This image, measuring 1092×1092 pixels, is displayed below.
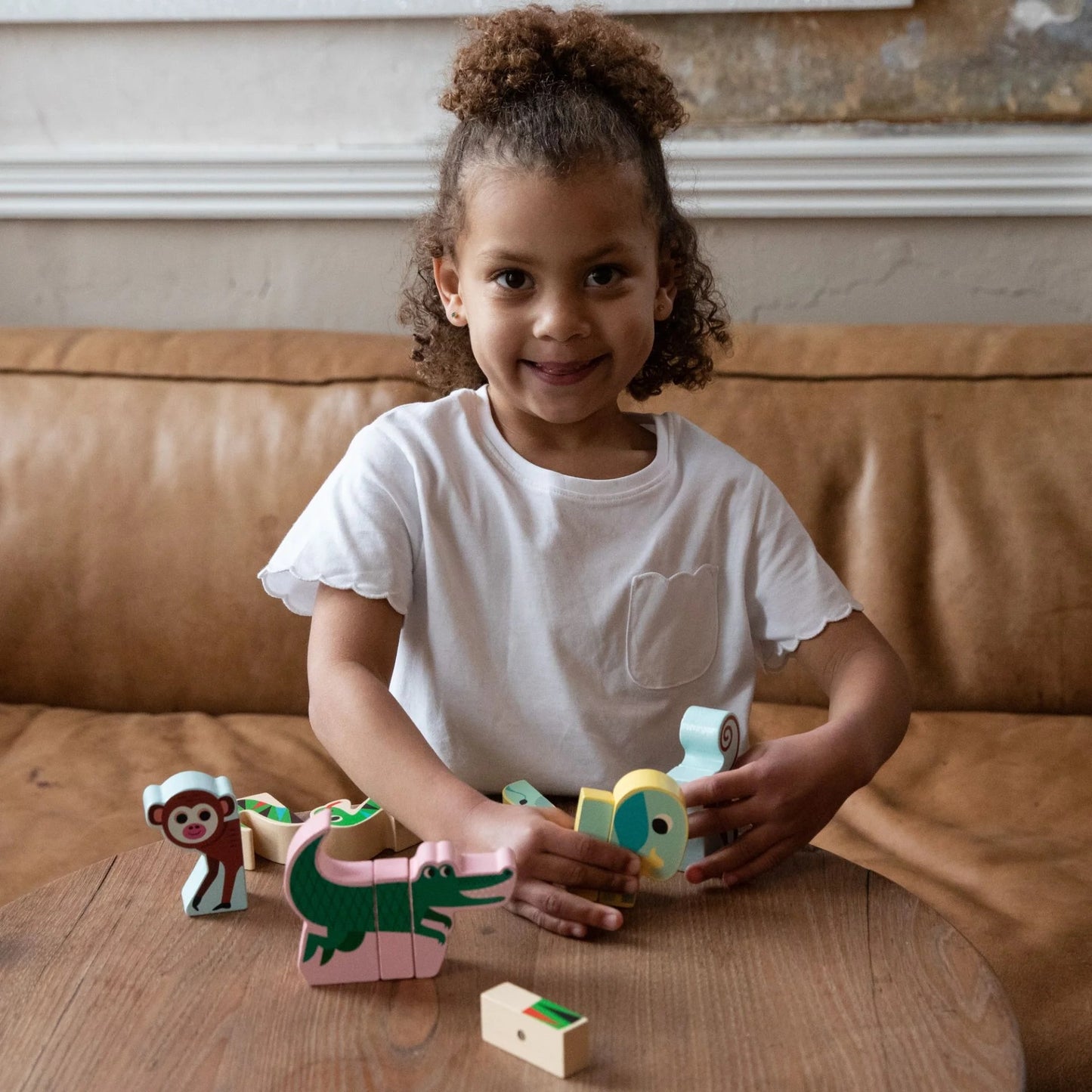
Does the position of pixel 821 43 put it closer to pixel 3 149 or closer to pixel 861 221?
pixel 861 221

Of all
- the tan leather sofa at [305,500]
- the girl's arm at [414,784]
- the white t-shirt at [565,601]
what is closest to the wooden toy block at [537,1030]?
the girl's arm at [414,784]

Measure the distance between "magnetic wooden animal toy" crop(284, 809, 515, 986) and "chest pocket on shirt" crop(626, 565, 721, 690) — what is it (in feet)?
1.25

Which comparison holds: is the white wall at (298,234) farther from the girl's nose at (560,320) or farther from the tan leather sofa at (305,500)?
the girl's nose at (560,320)

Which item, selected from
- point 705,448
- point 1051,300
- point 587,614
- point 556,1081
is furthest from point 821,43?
point 556,1081

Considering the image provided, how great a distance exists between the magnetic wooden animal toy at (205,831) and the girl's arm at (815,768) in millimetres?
307

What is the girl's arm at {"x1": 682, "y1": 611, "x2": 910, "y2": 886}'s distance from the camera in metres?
0.92

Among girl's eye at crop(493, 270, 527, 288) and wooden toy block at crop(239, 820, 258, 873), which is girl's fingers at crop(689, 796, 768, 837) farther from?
girl's eye at crop(493, 270, 527, 288)

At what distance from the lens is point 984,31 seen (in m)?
1.85

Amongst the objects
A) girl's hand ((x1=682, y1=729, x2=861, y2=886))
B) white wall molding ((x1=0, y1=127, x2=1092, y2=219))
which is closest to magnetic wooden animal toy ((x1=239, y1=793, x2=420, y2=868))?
girl's hand ((x1=682, y1=729, x2=861, y2=886))

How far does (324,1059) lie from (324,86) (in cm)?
163

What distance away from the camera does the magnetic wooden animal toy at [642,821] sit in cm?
85

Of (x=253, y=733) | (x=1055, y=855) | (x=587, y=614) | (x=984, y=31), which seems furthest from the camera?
(x=984, y=31)

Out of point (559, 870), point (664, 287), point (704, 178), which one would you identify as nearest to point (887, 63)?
point (704, 178)

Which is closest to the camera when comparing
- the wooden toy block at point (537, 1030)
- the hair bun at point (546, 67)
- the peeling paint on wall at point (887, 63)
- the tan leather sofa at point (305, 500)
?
the wooden toy block at point (537, 1030)
